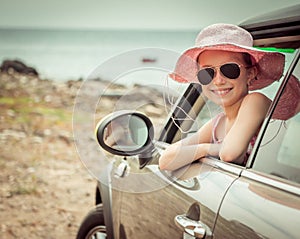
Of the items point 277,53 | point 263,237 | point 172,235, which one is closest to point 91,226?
point 172,235

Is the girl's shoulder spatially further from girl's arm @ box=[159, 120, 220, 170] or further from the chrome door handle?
the chrome door handle

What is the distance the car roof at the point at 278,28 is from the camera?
80.8 inches

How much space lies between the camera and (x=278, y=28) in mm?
2139

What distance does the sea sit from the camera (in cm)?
738

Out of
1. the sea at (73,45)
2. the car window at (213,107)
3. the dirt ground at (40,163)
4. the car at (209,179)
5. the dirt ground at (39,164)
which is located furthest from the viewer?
the sea at (73,45)

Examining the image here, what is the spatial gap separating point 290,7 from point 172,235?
2.70 feet

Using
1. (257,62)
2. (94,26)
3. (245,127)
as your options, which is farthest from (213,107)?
(94,26)

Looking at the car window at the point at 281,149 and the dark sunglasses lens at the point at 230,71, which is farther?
the dark sunglasses lens at the point at 230,71

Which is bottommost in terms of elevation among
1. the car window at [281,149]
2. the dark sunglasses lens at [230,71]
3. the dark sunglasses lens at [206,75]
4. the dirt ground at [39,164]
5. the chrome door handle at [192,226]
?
the dirt ground at [39,164]

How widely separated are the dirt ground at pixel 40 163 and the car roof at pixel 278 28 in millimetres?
1245

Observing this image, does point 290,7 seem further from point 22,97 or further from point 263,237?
point 22,97

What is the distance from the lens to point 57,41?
8.88 metres

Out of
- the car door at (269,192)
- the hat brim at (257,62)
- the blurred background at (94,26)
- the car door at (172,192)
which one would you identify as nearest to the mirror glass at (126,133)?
the car door at (172,192)

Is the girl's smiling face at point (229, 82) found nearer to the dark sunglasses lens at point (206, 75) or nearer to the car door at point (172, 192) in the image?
the dark sunglasses lens at point (206, 75)
